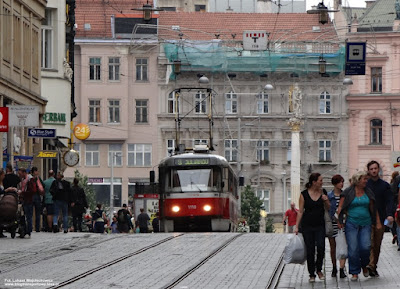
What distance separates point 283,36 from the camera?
9244cm

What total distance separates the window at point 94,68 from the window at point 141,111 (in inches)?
126

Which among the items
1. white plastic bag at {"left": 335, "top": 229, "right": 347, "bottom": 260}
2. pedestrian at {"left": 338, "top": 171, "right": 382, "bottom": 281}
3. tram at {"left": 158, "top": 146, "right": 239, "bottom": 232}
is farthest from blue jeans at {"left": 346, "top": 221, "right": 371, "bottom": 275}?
tram at {"left": 158, "top": 146, "right": 239, "bottom": 232}

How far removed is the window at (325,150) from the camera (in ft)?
307

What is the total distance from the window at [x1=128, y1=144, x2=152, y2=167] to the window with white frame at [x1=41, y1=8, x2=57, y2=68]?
41.1 metres

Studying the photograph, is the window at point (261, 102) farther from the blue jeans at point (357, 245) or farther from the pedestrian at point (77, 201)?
the blue jeans at point (357, 245)

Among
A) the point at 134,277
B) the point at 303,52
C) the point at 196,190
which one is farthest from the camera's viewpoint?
the point at 303,52

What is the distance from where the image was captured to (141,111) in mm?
93812

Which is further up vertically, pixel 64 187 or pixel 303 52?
pixel 303 52

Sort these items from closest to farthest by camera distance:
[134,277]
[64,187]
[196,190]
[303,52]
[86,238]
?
[134,277]
[86,238]
[64,187]
[196,190]
[303,52]

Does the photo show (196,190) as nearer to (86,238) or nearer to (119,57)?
(86,238)

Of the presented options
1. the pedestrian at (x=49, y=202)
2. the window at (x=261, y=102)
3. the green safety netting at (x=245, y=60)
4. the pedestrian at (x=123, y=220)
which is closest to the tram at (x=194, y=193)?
the pedestrian at (x=123, y=220)

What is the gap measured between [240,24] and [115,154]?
12.0 metres

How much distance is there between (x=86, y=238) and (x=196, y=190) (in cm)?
1174

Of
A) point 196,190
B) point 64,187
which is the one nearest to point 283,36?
point 196,190
